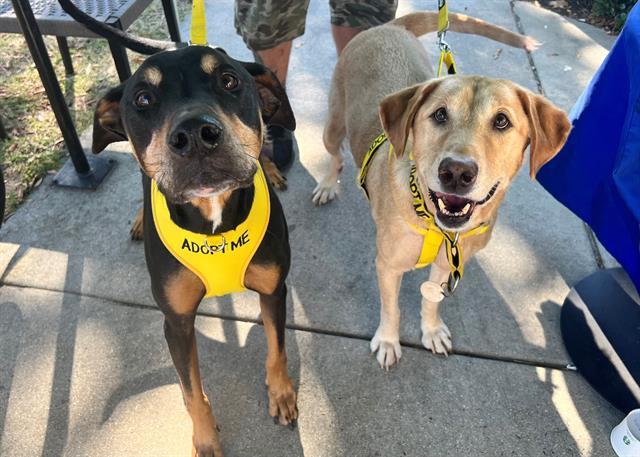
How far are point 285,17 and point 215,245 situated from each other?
83.6 inches

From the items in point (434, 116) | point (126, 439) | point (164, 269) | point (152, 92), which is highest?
point (152, 92)

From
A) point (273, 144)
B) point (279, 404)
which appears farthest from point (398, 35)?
point (279, 404)

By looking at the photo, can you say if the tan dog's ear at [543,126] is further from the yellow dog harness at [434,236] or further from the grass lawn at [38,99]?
the grass lawn at [38,99]

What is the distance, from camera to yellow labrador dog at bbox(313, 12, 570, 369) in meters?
2.10

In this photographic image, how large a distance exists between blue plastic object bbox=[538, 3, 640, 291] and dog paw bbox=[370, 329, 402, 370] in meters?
1.23

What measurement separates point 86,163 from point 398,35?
2.45 metres

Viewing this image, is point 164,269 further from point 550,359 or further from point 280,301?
point 550,359

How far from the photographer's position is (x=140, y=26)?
577 cm

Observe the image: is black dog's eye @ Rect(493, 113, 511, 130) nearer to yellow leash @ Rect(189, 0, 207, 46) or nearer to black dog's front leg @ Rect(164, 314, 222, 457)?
yellow leash @ Rect(189, 0, 207, 46)

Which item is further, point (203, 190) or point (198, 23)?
point (198, 23)

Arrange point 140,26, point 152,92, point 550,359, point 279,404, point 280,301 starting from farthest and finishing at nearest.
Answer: point 140,26 < point 550,359 < point 279,404 < point 280,301 < point 152,92

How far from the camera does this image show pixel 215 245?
220cm

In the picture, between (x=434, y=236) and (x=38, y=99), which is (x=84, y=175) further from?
(x=434, y=236)

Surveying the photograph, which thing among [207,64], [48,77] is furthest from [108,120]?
[48,77]
